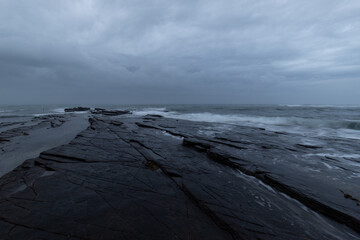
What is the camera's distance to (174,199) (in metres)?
3.44

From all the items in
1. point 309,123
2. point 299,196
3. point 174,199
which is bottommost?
point 299,196

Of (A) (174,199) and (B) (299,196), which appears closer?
(A) (174,199)

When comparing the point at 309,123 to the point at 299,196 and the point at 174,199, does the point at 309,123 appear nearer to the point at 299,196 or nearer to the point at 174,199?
the point at 299,196

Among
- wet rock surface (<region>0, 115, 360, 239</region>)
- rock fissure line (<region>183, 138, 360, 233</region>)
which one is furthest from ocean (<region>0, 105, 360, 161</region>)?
rock fissure line (<region>183, 138, 360, 233</region>)

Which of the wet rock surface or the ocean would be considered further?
the ocean

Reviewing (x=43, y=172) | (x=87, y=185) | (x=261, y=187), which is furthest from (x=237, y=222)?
(x=43, y=172)

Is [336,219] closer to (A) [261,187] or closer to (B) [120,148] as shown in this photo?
(A) [261,187]

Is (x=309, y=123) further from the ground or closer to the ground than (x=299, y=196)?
further from the ground

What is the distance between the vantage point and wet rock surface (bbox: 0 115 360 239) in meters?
2.58

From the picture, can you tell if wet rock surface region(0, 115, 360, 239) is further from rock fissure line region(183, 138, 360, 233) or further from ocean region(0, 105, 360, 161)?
ocean region(0, 105, 360, 161)

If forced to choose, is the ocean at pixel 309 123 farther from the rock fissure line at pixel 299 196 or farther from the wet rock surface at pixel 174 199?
the rock fissure line at pixel 299 196

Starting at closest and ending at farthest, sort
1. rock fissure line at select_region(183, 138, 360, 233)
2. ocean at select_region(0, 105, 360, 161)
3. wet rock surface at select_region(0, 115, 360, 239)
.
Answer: wet rock surface at select_region(0, 115, 360, 239)
rock fissure line at select_region(183, 138, 360, 233)
ocean at select_region(0, 105, 360, 161)

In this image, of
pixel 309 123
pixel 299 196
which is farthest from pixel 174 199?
pixel 309 123

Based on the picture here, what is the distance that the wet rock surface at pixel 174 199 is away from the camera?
2.58 meters
